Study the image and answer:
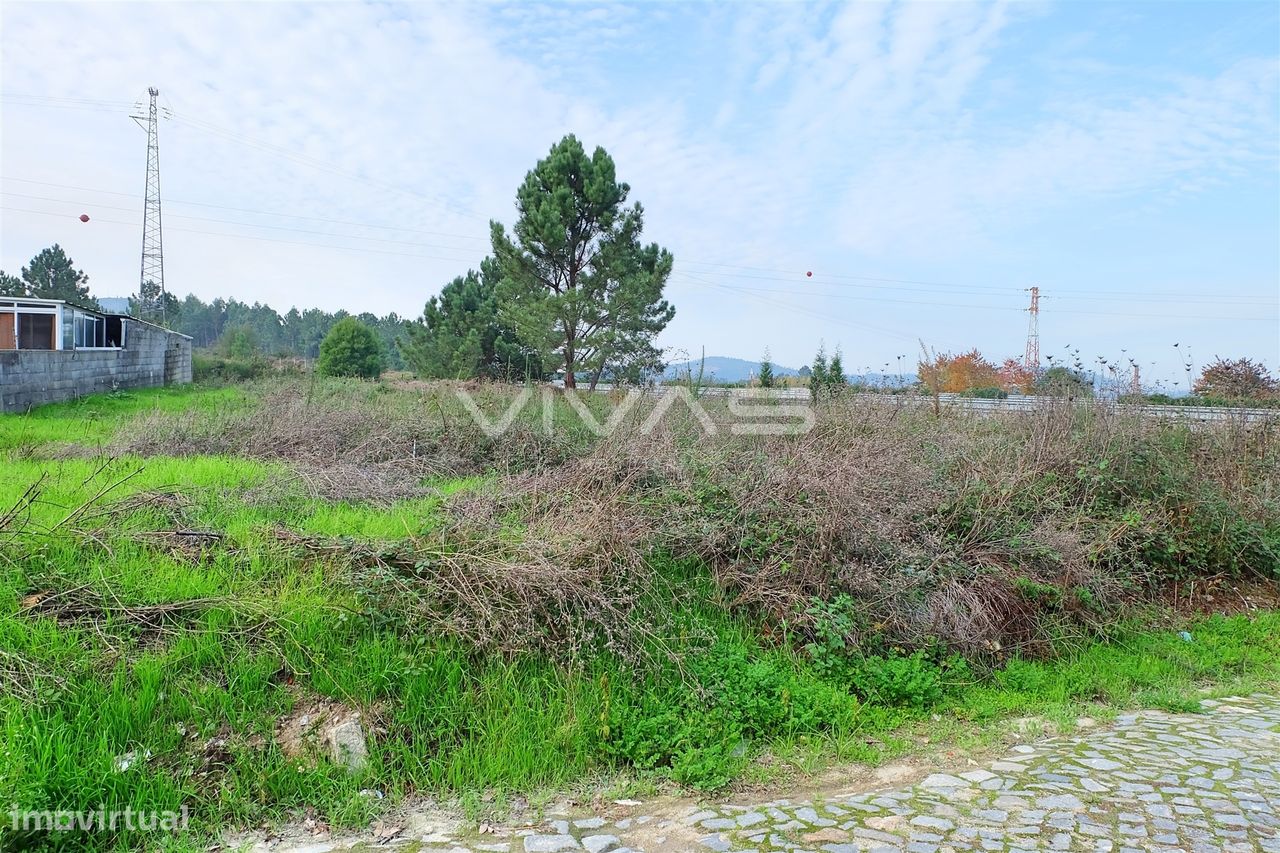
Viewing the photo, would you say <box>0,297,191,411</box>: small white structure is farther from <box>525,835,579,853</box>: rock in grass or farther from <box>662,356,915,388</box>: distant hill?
<box>525,835,579,853</box>: rock in grass

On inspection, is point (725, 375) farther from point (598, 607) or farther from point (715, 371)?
point (598, 607)

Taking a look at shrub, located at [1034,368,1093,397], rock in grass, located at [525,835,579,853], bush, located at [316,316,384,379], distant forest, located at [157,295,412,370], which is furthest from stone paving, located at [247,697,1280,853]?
distant forest, located at [157,295,412,370]

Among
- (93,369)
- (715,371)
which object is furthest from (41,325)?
(715,371)

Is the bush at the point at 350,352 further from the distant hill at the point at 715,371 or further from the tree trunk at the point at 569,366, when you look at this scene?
the distant hill at the point at 715,371

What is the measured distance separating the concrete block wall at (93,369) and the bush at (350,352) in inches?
194

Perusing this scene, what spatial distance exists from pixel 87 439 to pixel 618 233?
13.9 meters

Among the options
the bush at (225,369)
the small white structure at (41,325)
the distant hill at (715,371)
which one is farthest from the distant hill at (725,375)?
the bush at (225,369)

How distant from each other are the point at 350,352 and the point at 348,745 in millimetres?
27154

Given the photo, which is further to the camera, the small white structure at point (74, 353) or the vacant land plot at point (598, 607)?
the small white structure at point (74, 353)

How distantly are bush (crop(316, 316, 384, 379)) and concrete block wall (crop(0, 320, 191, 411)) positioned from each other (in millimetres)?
4934

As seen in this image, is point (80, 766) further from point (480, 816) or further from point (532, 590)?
point (532, 590)

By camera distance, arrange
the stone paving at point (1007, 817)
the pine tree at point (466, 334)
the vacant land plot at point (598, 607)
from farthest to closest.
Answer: the pine tree at point (466, 334), the vacant land plot at point (598, 607), the stone paving at point (1007, 817)

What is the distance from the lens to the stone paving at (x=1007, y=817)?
106 inches

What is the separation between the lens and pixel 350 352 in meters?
27.8
